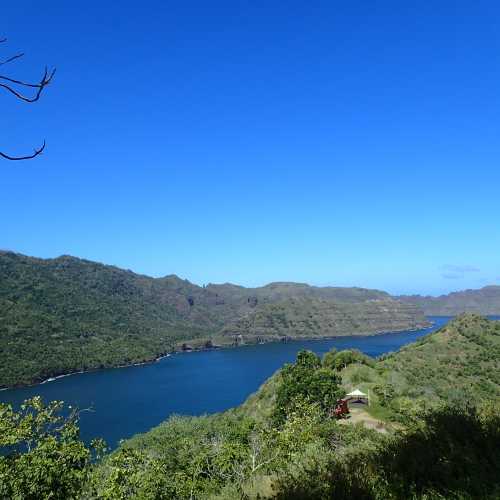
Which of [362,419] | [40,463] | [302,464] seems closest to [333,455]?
[302,464]

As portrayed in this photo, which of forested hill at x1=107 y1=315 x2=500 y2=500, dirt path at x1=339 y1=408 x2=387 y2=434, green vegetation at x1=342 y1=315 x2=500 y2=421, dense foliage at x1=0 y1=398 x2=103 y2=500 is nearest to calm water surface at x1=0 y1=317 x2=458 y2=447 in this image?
green vegetation at x1=342 y1=315 x2=500 y2=421

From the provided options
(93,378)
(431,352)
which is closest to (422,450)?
(431,352)

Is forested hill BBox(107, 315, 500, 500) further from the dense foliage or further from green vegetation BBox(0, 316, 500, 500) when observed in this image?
the dense foliage

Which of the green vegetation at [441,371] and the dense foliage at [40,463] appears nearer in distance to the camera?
the dense foliage at [40,463]

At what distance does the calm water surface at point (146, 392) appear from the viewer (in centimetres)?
10194

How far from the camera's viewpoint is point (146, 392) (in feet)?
436

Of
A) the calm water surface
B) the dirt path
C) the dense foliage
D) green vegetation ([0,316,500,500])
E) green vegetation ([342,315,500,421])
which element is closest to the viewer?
green vegetation ([0,316,500,500])

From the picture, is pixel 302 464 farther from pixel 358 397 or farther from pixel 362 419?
pixel 358 397

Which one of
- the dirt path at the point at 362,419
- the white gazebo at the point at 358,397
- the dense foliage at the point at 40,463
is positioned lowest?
the dirt path at the point at 362,419

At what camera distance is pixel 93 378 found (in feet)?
503

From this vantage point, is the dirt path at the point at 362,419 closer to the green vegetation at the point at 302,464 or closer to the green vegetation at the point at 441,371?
the green vegetation at the point at 441,371

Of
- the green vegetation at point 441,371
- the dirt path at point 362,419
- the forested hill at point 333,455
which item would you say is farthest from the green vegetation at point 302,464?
the green vegetation at point 441,371

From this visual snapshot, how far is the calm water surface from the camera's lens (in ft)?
334

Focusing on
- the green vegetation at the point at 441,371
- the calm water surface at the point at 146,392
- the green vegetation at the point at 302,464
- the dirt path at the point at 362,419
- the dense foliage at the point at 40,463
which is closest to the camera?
the green vegetation at the point at 302,464
